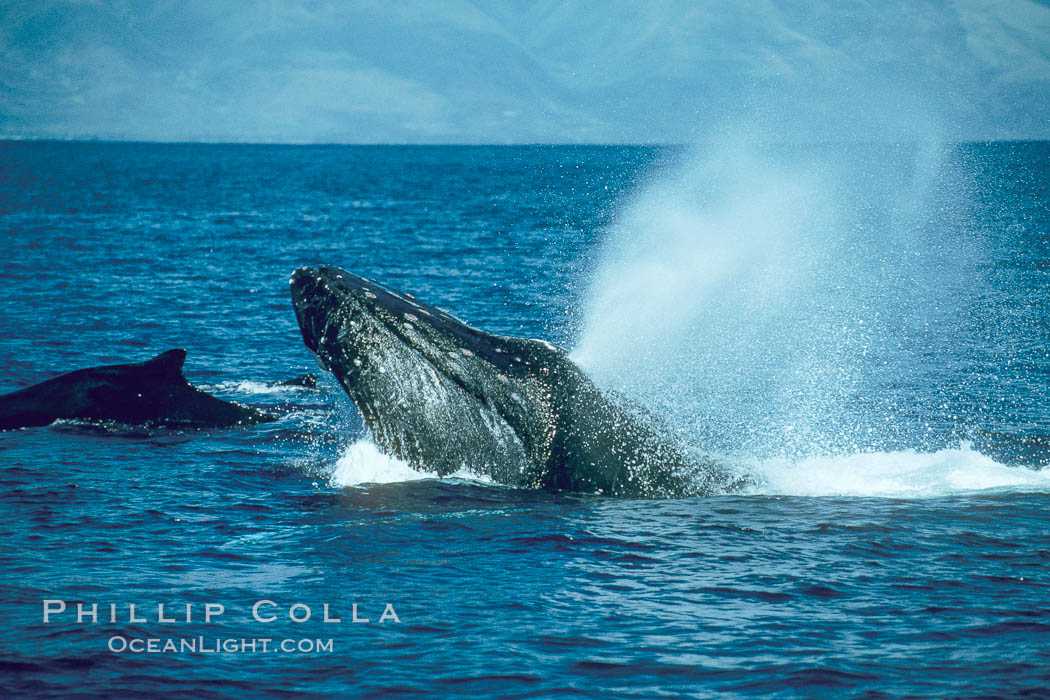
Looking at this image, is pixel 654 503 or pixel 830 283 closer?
pixel 654 503

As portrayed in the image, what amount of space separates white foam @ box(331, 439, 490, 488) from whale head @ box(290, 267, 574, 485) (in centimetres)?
14

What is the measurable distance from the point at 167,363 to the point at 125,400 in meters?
0.88

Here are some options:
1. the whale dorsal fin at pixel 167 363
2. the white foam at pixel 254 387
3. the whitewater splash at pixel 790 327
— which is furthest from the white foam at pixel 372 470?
the white foam at pixel 254 387

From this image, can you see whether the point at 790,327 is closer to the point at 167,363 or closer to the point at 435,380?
the point at 167,363

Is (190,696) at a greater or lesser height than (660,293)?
lesser

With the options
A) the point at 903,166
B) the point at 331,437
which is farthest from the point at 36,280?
the point at 903,166

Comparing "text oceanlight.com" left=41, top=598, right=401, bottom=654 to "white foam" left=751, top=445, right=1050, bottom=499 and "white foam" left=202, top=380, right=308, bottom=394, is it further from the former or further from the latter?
"white foam" left=202, top=380, right=308, bottom=394

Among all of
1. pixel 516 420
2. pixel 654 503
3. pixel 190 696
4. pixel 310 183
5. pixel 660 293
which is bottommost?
pixel 190 696

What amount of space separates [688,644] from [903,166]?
135 m

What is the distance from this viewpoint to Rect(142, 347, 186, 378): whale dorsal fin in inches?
698

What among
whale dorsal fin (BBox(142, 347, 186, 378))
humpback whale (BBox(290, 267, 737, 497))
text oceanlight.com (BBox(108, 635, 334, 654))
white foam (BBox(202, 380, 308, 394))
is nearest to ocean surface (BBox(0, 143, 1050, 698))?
text oceanlight.com (BBox(108, 635, 334, 654))

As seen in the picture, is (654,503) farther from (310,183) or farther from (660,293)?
(310,183)

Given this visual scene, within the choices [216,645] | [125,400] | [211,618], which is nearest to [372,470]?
[211,618]

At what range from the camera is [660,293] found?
37.9 metres
